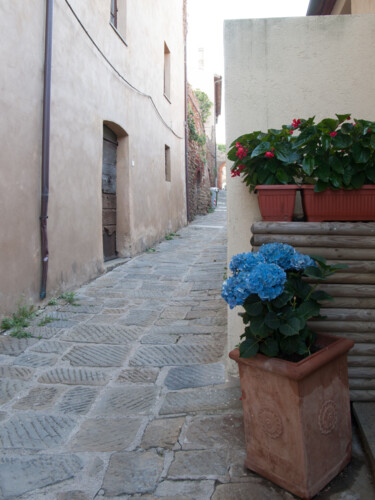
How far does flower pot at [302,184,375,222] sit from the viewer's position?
6.78 feet

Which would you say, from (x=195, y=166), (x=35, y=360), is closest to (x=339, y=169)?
(x=35, y=360)

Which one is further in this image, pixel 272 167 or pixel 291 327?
pixel 272 167

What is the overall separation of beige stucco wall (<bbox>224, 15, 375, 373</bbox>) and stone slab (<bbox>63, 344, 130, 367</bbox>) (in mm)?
925

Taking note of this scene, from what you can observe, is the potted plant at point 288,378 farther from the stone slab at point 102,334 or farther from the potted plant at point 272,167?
the stone slab at point 102,334

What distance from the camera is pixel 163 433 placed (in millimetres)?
2080

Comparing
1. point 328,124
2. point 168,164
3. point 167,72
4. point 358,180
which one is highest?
point 167,72

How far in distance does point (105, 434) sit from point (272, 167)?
5.36 feet

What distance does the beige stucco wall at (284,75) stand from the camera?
8.39 ft

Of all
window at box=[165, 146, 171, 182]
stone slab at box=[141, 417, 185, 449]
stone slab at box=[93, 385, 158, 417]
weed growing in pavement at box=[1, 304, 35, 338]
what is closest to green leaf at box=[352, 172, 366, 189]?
stone slab at box=[141, 417, 185, 449]

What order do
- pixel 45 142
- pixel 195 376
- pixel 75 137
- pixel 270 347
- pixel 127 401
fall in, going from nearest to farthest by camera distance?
pixel 270 347, pixel 127 401, pixel 195 376, pixel 45 142, pixel 75 137

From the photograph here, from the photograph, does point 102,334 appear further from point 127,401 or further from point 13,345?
point 127,401

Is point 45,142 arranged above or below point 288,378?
above

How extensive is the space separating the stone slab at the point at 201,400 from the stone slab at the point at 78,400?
447 mm

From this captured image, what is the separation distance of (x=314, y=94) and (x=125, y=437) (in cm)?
230
